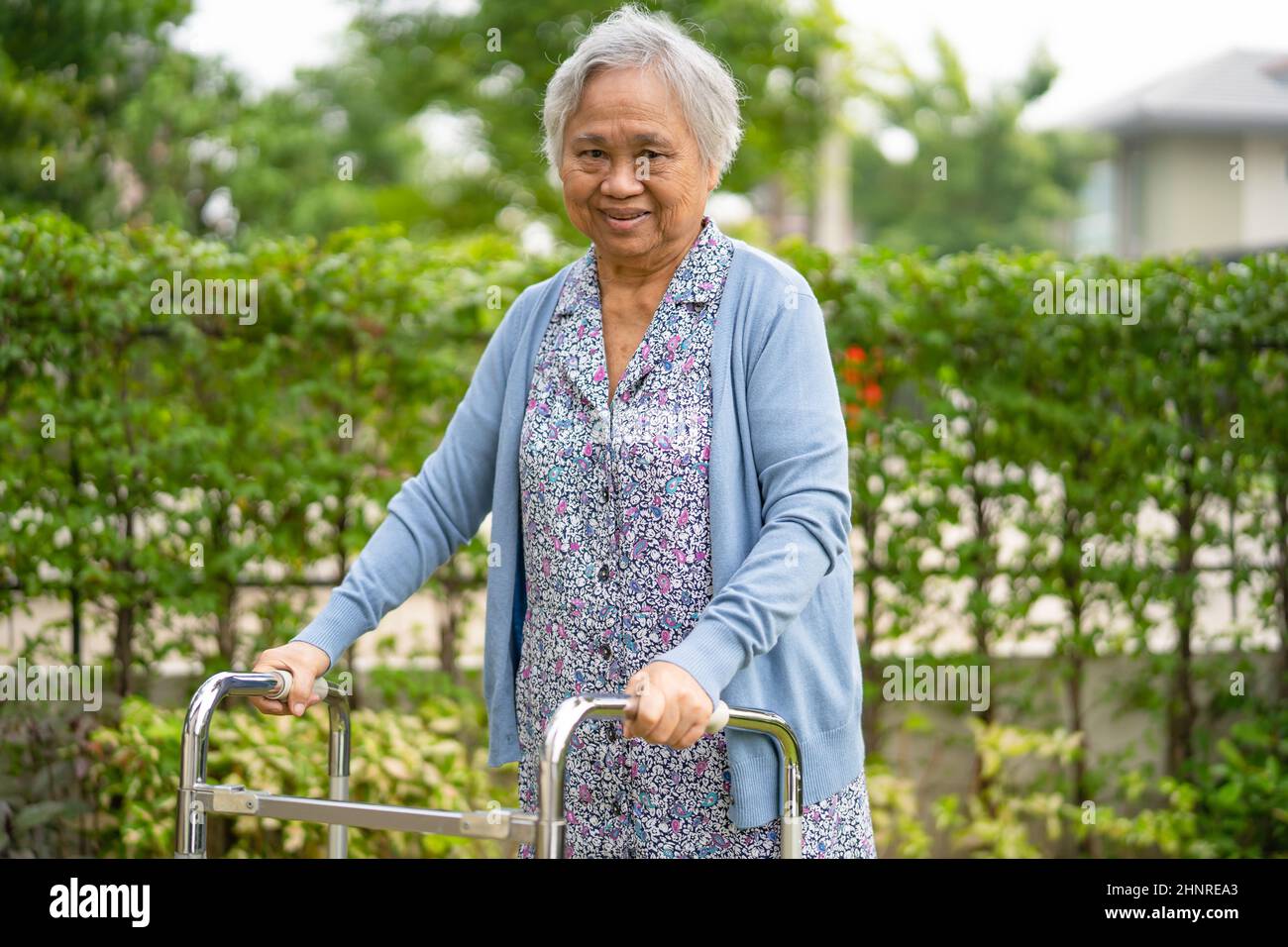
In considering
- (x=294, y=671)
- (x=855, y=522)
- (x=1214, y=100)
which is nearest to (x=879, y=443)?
(x=855, y=522)

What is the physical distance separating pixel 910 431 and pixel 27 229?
2794 millimetres

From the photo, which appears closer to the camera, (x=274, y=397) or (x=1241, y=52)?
(x=274, y=397)

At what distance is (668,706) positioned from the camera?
1663 millimetres

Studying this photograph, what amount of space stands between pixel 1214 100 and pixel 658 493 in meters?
24.1

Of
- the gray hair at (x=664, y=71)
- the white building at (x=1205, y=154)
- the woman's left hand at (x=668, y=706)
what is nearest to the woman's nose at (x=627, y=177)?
the gray hair at (x=664, y=71)

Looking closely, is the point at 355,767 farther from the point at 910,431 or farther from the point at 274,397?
the point at 910,431

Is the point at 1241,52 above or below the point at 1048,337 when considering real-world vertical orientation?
above

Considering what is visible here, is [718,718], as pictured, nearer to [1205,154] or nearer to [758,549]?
[758,549]

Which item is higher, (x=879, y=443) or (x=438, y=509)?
(x=879, y=443)

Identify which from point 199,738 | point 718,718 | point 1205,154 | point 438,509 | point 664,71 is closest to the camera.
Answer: point 718,718

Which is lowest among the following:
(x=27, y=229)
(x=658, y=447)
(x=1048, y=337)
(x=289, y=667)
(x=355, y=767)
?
(x=355, y=767)

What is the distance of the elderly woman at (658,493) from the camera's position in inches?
78.8
